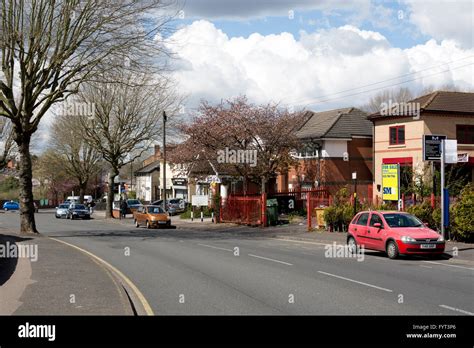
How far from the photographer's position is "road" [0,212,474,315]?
10367mm

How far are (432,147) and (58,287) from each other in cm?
1397

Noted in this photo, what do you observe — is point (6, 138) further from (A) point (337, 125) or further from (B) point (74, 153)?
(A) point (337, 125)

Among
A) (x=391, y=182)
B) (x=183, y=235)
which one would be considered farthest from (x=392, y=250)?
(x=183, y=235)

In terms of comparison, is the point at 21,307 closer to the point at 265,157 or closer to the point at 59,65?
the point at 59,65

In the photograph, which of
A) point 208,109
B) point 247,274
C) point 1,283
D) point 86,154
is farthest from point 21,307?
point 86,154

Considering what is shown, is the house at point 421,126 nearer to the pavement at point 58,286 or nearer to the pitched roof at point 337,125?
the pitched roof at point 337,125

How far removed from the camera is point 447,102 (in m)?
43.2

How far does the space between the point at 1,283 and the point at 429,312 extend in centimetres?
869

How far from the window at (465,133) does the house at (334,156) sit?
851 cm

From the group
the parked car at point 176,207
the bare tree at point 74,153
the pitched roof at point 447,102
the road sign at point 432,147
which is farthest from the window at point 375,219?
the bare tree at point 74,153

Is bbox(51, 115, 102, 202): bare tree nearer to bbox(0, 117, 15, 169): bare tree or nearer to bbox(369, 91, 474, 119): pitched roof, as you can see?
bbox(0, 117, 15, 169): bare tree

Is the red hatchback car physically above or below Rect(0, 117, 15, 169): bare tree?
below

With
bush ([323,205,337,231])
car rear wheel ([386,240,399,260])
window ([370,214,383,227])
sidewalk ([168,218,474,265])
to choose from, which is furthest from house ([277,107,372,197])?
car rear wheel ([386,240,399,260])

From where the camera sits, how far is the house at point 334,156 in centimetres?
4769
